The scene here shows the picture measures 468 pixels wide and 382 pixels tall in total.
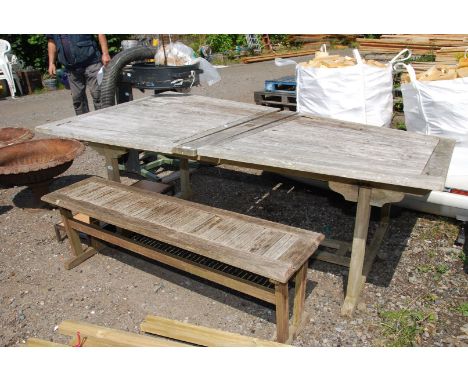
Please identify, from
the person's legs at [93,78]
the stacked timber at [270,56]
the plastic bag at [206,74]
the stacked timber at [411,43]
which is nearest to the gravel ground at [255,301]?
the plastic bag at [206,74]

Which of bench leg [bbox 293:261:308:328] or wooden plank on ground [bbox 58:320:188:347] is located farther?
bench leg [bbox 293:261:308:328]

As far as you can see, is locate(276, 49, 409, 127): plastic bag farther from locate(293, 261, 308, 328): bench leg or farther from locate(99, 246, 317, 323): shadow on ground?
locate(293, 261, 308, 328): bench leg

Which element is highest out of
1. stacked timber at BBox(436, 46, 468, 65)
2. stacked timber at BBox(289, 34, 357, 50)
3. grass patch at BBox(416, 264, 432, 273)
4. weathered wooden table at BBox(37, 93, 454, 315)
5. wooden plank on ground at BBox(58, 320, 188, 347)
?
stacked timber at BBox(436, 46, 468, 65)

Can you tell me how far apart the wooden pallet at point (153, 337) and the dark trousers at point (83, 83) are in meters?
3.74

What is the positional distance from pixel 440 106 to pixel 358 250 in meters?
1.70

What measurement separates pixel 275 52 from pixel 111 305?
16.0m

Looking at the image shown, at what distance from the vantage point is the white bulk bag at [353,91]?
157 inches

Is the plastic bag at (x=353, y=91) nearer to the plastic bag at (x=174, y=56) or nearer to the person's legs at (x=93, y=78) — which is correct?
the plastic bag at (x=174, y=56)

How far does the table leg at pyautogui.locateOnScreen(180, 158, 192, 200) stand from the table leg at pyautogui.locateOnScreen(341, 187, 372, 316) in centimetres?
237

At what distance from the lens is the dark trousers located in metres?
5.80

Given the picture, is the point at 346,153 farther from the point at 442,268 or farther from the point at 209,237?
the point at 442,268

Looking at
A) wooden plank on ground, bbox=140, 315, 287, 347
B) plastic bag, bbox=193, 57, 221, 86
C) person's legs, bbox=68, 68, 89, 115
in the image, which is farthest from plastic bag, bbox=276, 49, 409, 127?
person's legs, bbox=68, 68, 89, 115

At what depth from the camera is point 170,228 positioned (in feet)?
9.24

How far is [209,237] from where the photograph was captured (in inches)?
105
